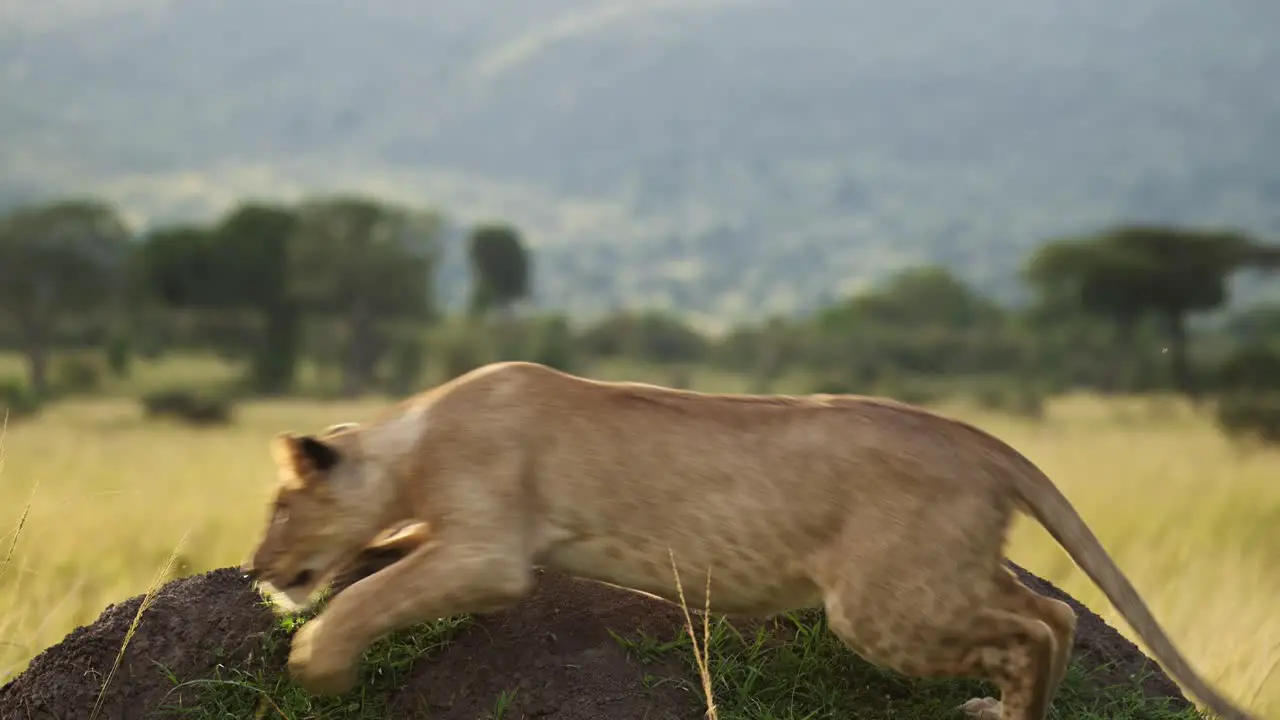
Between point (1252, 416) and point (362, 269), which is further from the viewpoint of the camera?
point (362, 269)

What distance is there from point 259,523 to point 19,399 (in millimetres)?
22408

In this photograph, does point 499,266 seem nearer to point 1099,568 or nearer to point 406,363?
point 406,363

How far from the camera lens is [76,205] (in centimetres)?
4528

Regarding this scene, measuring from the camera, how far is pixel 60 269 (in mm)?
44062

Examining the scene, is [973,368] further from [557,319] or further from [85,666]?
[85,666]

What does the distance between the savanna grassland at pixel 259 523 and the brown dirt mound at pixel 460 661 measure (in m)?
0.35

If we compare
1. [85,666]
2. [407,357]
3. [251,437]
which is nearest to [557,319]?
[407,357]

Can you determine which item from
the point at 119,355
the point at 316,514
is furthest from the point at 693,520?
the point at 119,355

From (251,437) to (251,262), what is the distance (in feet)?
77.7

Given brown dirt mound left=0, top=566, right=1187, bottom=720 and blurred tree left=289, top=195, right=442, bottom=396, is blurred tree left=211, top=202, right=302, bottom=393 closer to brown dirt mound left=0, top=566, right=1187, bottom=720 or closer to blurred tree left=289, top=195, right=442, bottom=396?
blurred tree left=289, top=195, right=442, bottom=396

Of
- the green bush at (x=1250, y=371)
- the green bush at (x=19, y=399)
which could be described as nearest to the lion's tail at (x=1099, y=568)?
the green bush at (x=1250, y=371)

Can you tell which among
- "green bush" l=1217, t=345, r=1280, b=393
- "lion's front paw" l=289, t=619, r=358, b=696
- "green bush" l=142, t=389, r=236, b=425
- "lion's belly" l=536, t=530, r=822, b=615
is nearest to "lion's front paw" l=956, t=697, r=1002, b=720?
"lion's belly" l=536, t=530, r=822, b=615

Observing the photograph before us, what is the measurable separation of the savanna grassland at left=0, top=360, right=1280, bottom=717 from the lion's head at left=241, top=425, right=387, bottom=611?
1.05 ft

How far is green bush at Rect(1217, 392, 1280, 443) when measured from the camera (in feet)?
73.4
